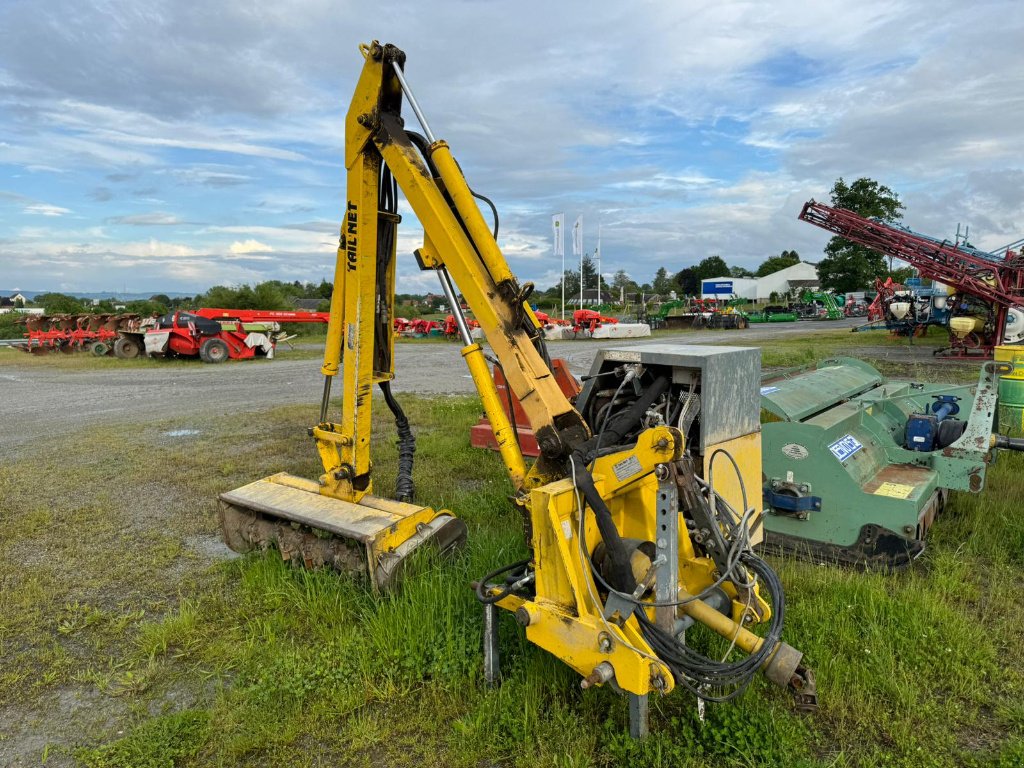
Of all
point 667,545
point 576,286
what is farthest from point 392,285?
point 576,286

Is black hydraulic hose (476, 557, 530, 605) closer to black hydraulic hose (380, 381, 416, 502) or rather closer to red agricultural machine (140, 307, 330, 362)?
black hydraulic hose (380, 381, 416, 502)

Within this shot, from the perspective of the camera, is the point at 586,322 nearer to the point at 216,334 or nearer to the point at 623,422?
the point at 216,334

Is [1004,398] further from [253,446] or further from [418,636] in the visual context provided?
[253,446]

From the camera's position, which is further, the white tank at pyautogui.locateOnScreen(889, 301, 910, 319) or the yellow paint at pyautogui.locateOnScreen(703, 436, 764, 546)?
the white tank at pyautogui.locateOnScreen(889, 301, 910, 319)

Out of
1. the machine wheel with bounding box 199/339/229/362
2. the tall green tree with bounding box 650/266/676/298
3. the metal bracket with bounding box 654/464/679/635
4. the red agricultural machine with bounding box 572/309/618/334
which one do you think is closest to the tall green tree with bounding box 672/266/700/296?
the tall green tree with bounding box 650/266/676/298

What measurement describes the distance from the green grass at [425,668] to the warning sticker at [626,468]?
3.26ft

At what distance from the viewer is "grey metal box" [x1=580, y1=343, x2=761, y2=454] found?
11.1ft

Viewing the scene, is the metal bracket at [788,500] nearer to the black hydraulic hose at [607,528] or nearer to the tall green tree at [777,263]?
the black hydraulic hose at [607,528]

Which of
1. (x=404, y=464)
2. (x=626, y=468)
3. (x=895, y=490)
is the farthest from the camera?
(x=404, y=464)

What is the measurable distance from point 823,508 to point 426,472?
376 centimetres

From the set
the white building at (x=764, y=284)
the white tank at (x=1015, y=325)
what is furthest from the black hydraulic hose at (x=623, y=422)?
the white building at (x=764, y=284)

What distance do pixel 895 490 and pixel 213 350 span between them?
720 inches

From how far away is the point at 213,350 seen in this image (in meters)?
18.7

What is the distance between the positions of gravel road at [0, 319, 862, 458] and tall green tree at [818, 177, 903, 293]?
128ft
